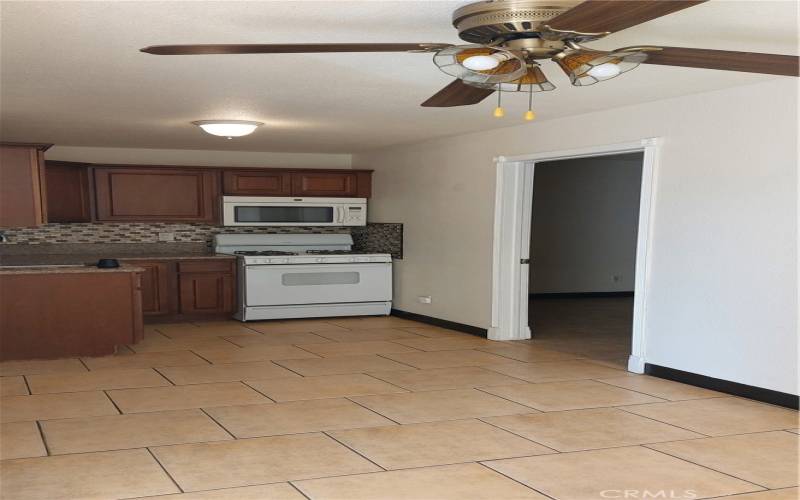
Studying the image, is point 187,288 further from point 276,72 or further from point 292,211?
point 276,72

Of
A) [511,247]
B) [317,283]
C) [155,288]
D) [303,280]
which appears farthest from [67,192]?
[511,247]

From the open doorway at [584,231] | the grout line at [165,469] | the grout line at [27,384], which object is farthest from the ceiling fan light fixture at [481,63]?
the open doorway at [584,231]

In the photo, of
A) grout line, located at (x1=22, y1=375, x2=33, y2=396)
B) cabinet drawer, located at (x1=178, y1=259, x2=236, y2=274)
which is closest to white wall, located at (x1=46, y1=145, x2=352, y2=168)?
cabinet drawer, located at (x1=178, y1=259, x2=236, y2=274)

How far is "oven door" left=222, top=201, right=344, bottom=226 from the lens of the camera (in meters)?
8.64

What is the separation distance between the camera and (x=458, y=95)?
138 inches

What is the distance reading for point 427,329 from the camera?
7.74 m

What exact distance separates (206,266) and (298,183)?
144 cm

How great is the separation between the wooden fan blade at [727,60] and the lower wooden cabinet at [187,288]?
6.30 metres

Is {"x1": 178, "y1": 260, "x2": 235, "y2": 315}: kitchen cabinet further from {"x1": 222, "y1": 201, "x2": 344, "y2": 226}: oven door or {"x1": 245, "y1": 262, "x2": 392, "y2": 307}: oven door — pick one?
{"x1": 222, "y1": 201, "x2": 344, "y2": 226}: oven door

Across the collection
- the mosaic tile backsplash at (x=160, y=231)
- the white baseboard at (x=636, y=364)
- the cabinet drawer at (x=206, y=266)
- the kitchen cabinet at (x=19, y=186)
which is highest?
the kitchen cabinet at (x=19, y=186)

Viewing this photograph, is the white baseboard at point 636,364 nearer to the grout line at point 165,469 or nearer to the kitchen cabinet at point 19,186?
the grout line at point 165,469

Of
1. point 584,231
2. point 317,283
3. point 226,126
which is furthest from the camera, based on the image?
point 584,231

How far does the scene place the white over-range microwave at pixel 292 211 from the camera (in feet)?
28.3

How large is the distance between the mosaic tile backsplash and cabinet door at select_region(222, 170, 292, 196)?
1.74ft
